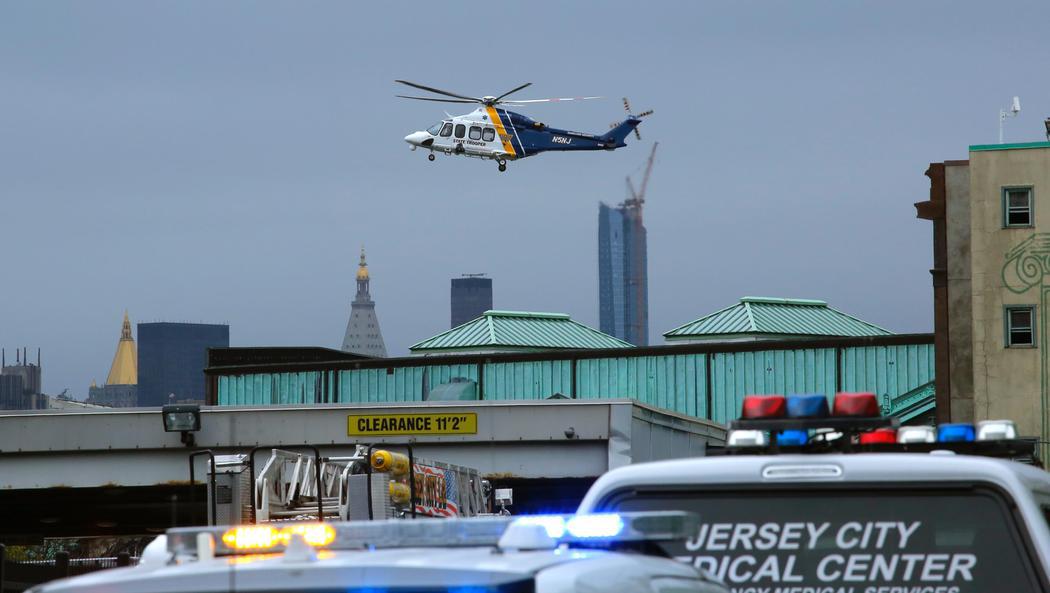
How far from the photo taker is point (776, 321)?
75.3 meters

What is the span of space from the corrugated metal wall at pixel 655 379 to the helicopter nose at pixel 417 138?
1315 cm

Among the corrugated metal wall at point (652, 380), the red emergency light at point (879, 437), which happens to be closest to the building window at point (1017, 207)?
the corrugated metal wall at point (652, 380)

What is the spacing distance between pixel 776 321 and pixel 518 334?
1150 cm

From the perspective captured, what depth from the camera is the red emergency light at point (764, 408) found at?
681 cm

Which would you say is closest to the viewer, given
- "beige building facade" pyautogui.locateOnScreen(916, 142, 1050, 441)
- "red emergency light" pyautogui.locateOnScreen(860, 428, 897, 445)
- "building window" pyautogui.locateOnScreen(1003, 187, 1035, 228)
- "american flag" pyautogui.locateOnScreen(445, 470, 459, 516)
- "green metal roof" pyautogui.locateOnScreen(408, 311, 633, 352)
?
"red emergency light" pyautogui.locateOnScreen(860, 428, 897, 445)

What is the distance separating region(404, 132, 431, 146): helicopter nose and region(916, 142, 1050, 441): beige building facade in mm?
31865

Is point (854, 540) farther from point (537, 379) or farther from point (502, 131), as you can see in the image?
point (502, 131)

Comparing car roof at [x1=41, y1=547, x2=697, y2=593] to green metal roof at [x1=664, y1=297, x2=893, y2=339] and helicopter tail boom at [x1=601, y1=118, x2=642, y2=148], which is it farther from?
helicopter tail boom at [x1=601, y1=118, x2=642, y2=148]

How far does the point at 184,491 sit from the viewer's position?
38781 mm

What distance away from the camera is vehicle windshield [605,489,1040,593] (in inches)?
249

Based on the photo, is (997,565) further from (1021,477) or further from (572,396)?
(572,396)

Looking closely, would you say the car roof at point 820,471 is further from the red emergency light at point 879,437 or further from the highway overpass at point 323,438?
the highway overpass at point 323,438

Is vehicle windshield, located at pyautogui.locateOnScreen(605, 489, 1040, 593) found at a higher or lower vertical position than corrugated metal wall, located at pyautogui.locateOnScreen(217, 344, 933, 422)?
lower

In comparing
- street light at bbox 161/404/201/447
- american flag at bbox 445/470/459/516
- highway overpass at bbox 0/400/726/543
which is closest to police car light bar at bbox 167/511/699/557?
american flag at bbox 445/470/459/516
